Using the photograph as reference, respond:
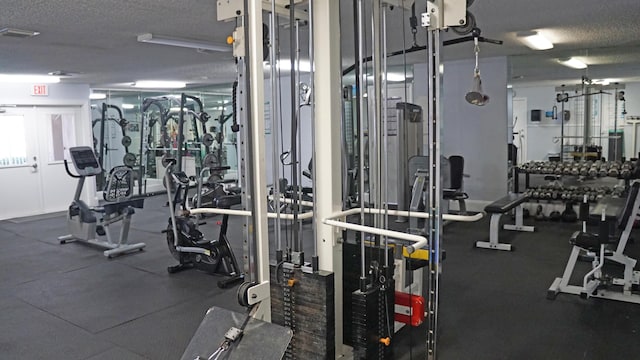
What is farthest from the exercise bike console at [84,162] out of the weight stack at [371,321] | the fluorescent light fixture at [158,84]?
the weight stack at [371,321]

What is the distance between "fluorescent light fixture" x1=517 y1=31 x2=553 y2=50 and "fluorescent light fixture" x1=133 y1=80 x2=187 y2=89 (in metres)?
6.06

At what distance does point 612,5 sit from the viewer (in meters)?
3.76

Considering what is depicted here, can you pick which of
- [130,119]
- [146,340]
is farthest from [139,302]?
[130,119]

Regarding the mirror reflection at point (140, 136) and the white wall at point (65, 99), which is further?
the mirror reflection at point (140, 136)

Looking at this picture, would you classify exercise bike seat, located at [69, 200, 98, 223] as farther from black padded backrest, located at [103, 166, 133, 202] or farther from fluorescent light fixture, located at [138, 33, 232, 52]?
fluorescent light fixture, located at [138, 33, 232, 52]

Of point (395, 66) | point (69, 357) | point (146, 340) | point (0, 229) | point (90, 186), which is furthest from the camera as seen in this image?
point (90, 186)

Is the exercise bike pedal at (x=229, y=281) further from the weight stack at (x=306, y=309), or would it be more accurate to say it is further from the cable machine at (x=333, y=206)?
the weight stack at (x=306, y=309)

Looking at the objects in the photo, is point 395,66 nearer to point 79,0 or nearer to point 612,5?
point 612,5

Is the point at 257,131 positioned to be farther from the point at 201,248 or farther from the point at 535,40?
the point at 535,40

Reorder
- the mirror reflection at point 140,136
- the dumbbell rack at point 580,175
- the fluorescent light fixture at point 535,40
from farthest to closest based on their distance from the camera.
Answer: the mirror reflection at point 140,136, the dumbbell rack at point 580,175, the fluorescent light fixture at point 535,40

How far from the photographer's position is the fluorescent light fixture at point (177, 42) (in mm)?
4328

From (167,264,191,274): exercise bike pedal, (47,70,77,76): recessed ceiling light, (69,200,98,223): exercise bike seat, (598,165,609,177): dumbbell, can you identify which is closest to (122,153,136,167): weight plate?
(47,70,77,76): recessed ceiling light

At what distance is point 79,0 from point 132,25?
31.4 inches

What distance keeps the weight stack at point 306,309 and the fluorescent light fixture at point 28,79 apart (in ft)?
21.7
